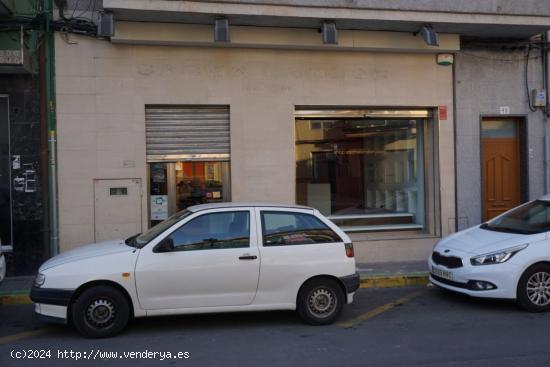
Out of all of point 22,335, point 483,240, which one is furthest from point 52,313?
point 483,240

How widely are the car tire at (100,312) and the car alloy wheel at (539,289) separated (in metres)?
5.16

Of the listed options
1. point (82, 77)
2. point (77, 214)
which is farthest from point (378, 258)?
point (82, 77)

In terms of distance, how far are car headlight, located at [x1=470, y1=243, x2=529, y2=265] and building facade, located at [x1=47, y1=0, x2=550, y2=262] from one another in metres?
3.58

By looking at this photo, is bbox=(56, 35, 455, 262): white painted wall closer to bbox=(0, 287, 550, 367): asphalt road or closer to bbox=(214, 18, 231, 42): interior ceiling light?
bbox=(214, 18, 231, 42): interior ceiling light

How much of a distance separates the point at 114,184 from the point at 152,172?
0.74 meters

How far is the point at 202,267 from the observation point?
6727 millimetres

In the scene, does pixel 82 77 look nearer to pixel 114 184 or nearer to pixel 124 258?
pixel 114 184

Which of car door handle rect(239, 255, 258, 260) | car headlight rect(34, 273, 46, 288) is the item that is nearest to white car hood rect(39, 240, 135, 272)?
car headlight rect(34, 273, 46, 288)

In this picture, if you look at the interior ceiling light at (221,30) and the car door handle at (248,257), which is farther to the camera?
the interior ceiling light at (221,30)

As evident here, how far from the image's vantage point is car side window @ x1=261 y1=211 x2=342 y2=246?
709cm

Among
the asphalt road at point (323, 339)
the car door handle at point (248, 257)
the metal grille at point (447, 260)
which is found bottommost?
the asphalt road at point (323, 339)

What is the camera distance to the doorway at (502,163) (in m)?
12.1

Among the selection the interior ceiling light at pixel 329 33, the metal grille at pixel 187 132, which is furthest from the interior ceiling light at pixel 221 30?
the interior ceiling light at pixel 329 33

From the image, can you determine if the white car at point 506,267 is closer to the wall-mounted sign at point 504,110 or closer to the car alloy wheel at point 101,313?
the wall-mounted sign at point 504,110
